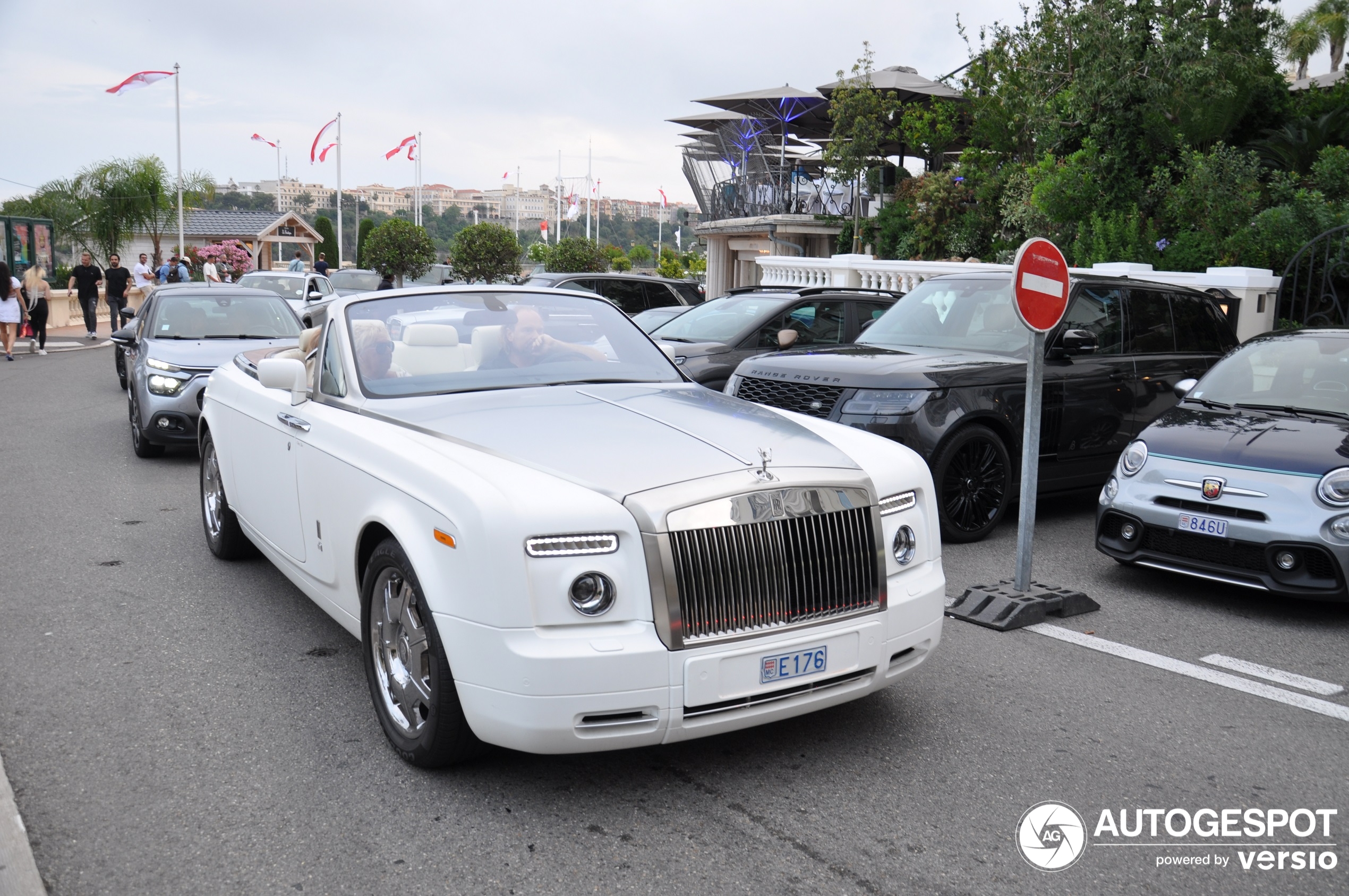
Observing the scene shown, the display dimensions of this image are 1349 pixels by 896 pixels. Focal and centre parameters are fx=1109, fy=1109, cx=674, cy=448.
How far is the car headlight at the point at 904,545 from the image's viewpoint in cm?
407

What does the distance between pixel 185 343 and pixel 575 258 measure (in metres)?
24.3

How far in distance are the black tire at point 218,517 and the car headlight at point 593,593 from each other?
3.53m

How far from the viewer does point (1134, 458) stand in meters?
6.74

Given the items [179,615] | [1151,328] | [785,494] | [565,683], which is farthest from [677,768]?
[1151,328]

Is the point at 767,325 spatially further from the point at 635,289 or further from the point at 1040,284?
the point at 1040,284

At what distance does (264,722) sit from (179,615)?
1.65m

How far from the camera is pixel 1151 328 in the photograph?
889cm

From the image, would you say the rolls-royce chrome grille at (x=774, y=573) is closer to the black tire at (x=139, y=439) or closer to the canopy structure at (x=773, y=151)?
the black tire at (x=139, y=439)

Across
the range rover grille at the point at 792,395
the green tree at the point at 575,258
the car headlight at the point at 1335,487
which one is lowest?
the car headlight at the point at 1335,487

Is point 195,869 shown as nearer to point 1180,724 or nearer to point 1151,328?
point 1180,724

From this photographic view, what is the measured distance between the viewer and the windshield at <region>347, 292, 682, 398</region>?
4.85 meters

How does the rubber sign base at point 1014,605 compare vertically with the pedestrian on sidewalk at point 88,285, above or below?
below

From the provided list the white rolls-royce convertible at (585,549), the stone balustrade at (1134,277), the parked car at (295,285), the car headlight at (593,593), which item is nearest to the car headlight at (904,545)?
the white rolls-royce convertible at (585,549)

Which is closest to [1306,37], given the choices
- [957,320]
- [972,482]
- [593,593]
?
[957,320]
